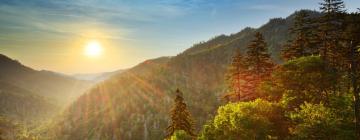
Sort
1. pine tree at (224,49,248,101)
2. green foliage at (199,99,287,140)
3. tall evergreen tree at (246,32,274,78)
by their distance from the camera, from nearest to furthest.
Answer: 1. green foliage at (199,99,287,140)
2. tall evergreen tree at (246,32,274,78)
3. pine tree at (224,49,248,101)

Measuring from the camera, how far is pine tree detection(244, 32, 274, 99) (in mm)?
50688

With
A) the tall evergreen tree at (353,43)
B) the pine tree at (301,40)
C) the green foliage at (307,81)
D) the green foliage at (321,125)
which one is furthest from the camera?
the pine tree at (301,40)

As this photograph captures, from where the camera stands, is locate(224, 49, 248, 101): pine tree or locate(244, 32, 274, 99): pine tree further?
locate(224, 49, 248, 101): pine tree

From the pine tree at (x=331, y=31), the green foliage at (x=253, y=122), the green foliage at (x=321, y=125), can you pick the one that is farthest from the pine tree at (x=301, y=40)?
the green foliage at (x=321, y=125)

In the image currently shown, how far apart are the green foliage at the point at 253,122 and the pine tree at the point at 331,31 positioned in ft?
32.5

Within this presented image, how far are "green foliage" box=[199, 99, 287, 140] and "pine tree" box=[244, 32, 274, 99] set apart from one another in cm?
1211

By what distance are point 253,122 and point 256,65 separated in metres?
17.9

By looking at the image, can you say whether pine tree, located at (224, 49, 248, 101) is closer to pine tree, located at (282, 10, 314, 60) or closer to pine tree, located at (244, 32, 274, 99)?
pine tree, located at (244, 32, 274, 99)

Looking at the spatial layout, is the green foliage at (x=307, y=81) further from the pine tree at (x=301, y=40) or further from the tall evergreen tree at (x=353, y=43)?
the pine tree at (x=301, y=40)

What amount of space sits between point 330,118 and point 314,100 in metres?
7.07

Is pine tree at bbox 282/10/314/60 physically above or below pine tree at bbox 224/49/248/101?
above

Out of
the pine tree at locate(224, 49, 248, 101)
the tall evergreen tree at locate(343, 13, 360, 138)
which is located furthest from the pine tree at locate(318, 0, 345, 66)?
the pine tree at locate(224, 49, 248, 101)

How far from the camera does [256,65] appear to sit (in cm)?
5159

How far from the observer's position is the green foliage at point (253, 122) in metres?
35.1
